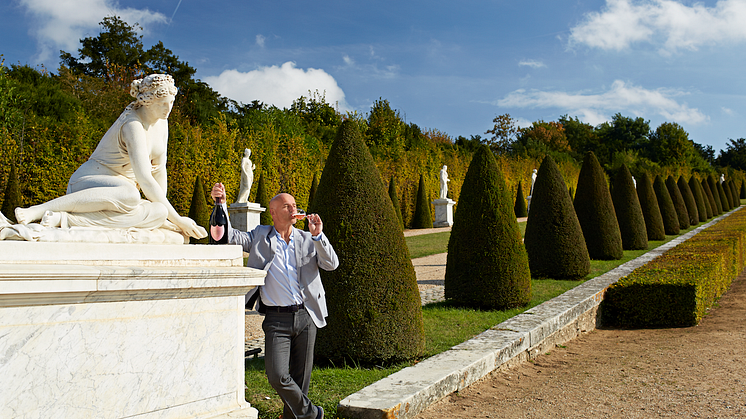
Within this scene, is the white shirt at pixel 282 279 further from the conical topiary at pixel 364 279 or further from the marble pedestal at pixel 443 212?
the marble pedestal at pixel 443 212

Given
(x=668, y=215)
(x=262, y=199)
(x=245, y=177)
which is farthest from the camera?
(x=668, y=215)

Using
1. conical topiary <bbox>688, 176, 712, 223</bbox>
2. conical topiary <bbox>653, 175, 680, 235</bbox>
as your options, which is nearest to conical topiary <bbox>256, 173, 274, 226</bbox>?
conical topiary <bbox>653, 175, 680, 235</bbox>

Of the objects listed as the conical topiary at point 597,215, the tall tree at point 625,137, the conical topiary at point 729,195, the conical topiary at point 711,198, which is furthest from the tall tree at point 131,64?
the tall tree at point 625,137

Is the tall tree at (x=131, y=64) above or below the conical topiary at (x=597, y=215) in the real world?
above

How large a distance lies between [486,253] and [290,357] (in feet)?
15.1

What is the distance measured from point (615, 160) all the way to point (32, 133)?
168 feet

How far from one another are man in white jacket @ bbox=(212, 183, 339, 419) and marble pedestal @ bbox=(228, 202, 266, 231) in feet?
52.4

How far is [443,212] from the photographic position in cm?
2817

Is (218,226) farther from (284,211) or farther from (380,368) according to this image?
(380,368)

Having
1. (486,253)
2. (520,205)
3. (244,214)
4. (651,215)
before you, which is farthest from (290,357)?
(520,205)

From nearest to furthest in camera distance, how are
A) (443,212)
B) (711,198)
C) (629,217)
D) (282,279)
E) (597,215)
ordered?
(282,279) < (597,215) < (629,217) < (443,212) < (711,198)

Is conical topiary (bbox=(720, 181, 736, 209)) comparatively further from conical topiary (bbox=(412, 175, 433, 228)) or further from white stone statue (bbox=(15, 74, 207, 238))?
white stone statue (bbox=(15, 74, 207, 238))

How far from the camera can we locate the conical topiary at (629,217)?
1606 centimetres

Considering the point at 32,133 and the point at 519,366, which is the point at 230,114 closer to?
the point at 32,133
